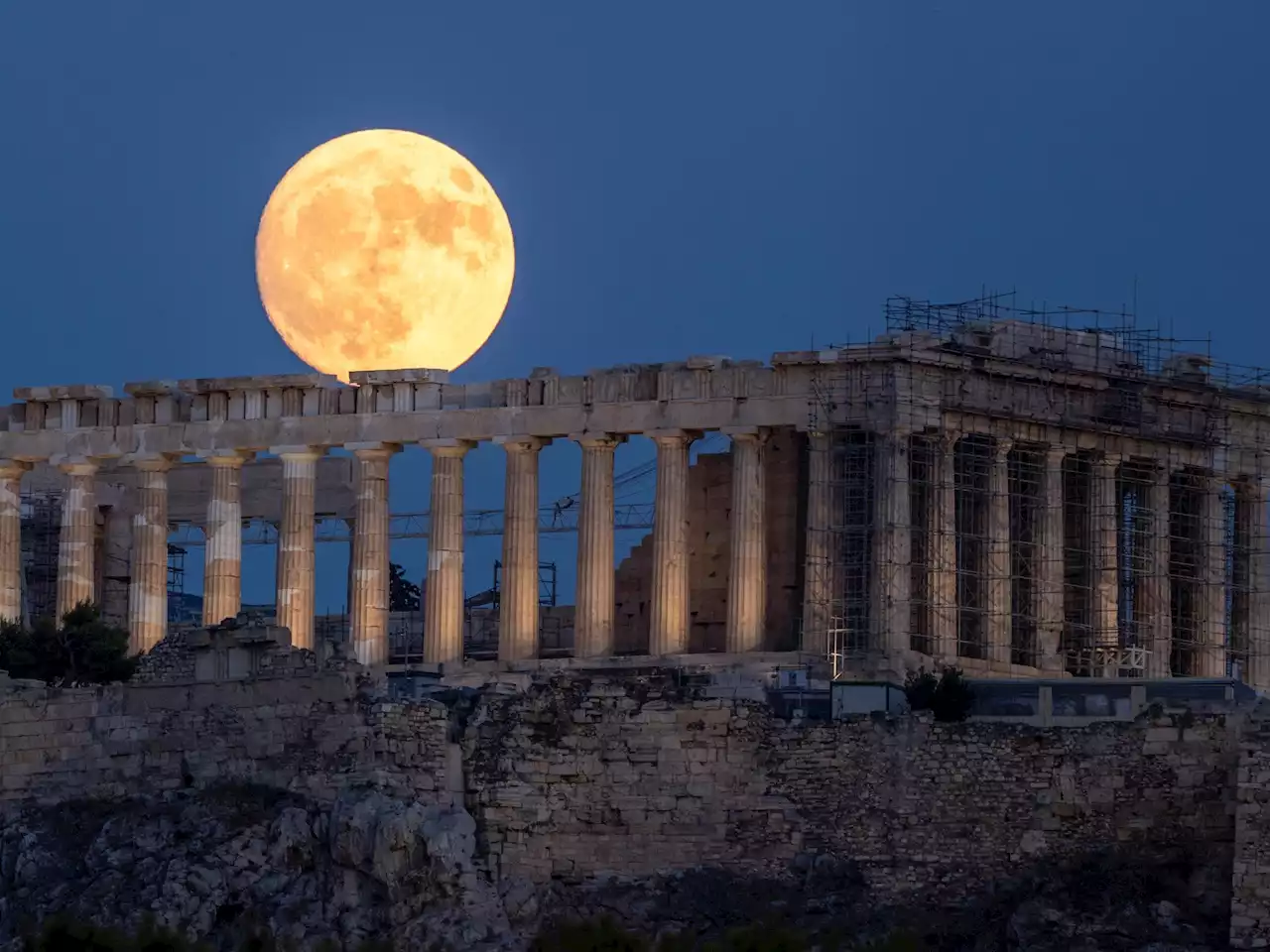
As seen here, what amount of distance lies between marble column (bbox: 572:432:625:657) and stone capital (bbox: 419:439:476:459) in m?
2.82

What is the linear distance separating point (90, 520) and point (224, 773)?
92.3ft

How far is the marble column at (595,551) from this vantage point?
104250mm

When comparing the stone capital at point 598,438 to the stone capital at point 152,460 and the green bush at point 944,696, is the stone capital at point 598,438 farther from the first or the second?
the green bush at point 944,696

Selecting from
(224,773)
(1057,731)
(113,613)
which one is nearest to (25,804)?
(224,773)

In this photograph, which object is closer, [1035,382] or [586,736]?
[586,736]

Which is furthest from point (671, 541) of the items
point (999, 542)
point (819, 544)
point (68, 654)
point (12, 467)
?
point (12, 467)

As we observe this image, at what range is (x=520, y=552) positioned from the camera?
10612 centimetres

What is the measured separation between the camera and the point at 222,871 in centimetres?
7969

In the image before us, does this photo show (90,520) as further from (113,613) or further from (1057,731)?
(1057,731)

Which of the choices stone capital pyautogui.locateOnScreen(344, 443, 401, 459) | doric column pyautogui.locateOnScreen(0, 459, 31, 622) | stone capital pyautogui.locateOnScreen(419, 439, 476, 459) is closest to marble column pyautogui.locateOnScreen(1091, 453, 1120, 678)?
stone capital pyautogui.locateOnScreen(419, 439, 476, 459)

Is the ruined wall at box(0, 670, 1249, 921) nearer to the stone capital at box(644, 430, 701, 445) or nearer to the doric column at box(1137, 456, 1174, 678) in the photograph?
the stone capital at box(644, 430, 701, 445)

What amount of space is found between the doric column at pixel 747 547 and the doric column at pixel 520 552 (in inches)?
194

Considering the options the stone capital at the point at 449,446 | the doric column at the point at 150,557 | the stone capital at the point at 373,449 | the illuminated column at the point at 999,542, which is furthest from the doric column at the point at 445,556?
the illuminated column at the point at 999,542

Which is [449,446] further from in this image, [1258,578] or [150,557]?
[1258,578]
